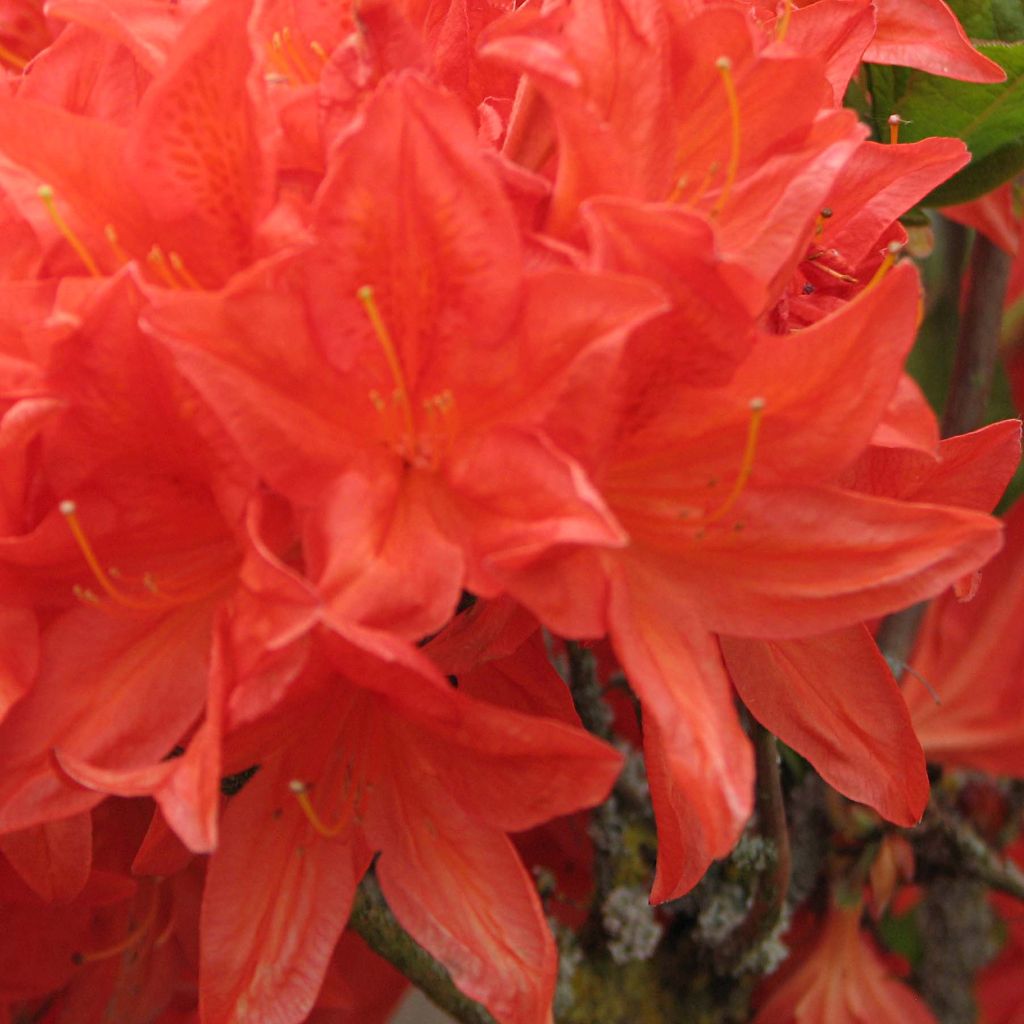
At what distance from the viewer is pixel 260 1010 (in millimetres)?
425

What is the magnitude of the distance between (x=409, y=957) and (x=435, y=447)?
28 centimetres

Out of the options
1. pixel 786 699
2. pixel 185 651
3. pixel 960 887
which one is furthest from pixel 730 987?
pixel 185 651

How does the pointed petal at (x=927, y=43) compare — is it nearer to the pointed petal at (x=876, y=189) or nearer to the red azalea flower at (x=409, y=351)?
the pointed petal at (x=876, y=189)

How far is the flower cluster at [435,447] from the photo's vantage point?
1.18ft

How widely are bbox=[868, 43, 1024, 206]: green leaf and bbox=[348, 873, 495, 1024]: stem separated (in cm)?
42

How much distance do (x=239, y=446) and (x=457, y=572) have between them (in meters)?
0.07

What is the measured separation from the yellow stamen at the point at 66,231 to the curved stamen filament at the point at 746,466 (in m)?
0.20

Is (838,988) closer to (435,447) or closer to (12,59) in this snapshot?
(435,447)

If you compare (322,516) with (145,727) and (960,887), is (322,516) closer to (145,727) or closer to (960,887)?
(145,727)

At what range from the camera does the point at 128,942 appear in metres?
0.61

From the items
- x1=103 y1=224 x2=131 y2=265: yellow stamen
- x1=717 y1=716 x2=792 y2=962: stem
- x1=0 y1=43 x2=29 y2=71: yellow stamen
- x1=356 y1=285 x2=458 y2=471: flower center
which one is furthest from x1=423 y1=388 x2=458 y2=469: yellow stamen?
x1=0 y1=43 x2=29 y2=71: yellow stamen

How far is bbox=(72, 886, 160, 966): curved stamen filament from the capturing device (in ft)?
2.01

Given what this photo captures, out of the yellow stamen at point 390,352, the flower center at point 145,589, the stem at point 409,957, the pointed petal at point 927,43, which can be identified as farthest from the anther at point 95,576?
the pointed petal at point 927,43

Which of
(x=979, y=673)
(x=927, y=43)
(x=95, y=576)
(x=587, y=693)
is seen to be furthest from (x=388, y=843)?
(x=979, y=673)
